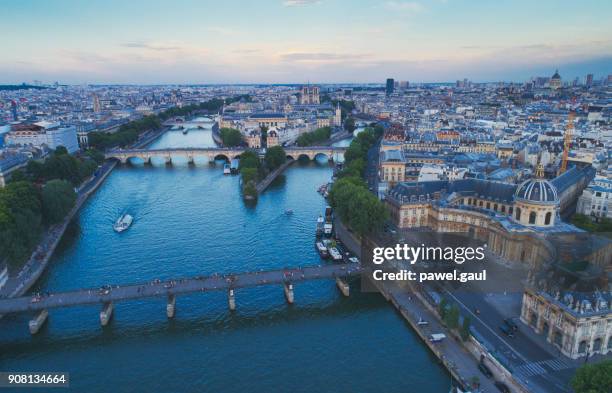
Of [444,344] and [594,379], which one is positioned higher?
[594,379]

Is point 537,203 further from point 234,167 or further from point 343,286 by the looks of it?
point 234,167

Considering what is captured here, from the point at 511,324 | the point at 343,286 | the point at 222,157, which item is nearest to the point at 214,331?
the point at 343,286

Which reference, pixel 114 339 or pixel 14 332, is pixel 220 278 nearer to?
pixel 114 339

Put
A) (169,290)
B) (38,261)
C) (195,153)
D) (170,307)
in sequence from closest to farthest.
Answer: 1. (170,307)
2. (169,290)
3. (38,261)
4. (195,153)

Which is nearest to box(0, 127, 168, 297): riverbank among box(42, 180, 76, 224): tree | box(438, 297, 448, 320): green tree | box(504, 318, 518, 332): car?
box(42, 180, 76, 224): tree

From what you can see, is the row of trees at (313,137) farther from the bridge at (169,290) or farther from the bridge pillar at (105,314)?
the bridge pillar at (105,314)

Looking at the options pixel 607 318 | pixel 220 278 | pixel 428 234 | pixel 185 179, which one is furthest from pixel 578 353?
pixel 185 179
